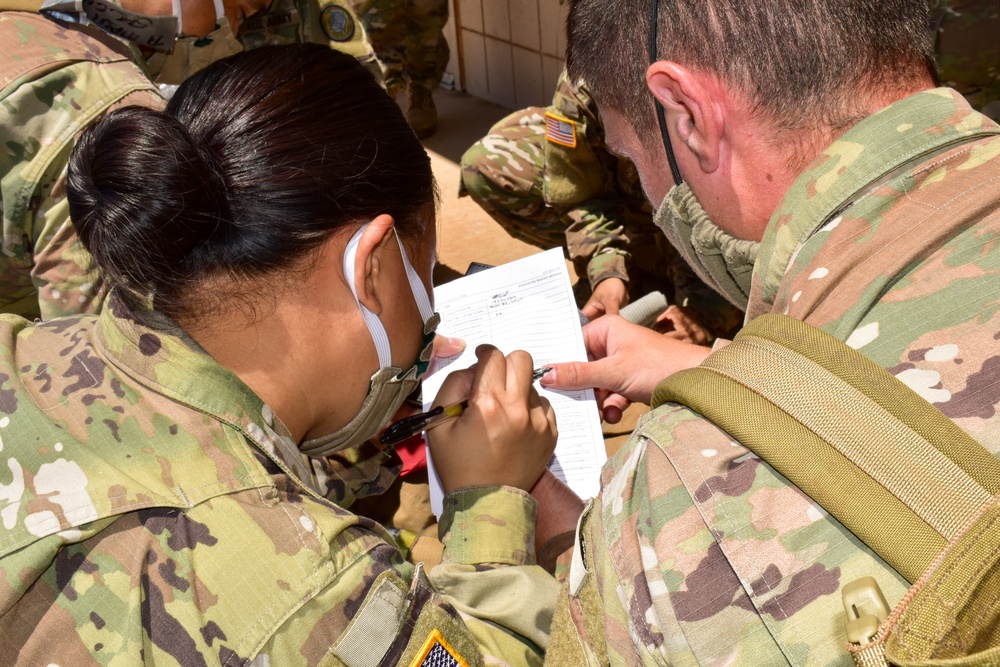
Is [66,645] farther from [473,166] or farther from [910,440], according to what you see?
[473,166]

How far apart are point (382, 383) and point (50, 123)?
90 centimetres

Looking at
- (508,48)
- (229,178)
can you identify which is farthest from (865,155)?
(508,48)

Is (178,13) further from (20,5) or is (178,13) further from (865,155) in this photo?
(865,155)

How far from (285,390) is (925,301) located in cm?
85

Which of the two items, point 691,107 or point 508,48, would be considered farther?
point 508,48

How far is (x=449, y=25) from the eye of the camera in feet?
18.3

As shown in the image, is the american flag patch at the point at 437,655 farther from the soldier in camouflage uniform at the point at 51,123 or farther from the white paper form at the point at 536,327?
the soldier in camouflage uniform at the point at 51,123

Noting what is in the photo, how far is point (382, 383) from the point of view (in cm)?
137

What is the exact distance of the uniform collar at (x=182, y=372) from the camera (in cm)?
112

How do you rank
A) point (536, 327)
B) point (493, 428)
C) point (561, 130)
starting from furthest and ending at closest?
point (561, 130), point (536, 327), point (493, 428)

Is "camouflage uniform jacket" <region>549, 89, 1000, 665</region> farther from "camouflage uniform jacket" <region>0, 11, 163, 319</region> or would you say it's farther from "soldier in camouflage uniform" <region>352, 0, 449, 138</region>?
"soldier in camouflage uniform" <region>352, 0, 449, 138</region>

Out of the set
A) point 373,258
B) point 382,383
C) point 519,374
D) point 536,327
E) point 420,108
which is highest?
point 373,258

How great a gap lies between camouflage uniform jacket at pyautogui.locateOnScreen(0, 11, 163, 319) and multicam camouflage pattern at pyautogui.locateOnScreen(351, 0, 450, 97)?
128 inches

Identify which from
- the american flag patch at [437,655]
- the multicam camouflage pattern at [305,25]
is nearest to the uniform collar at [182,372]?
the american flag patch at [437,655]
